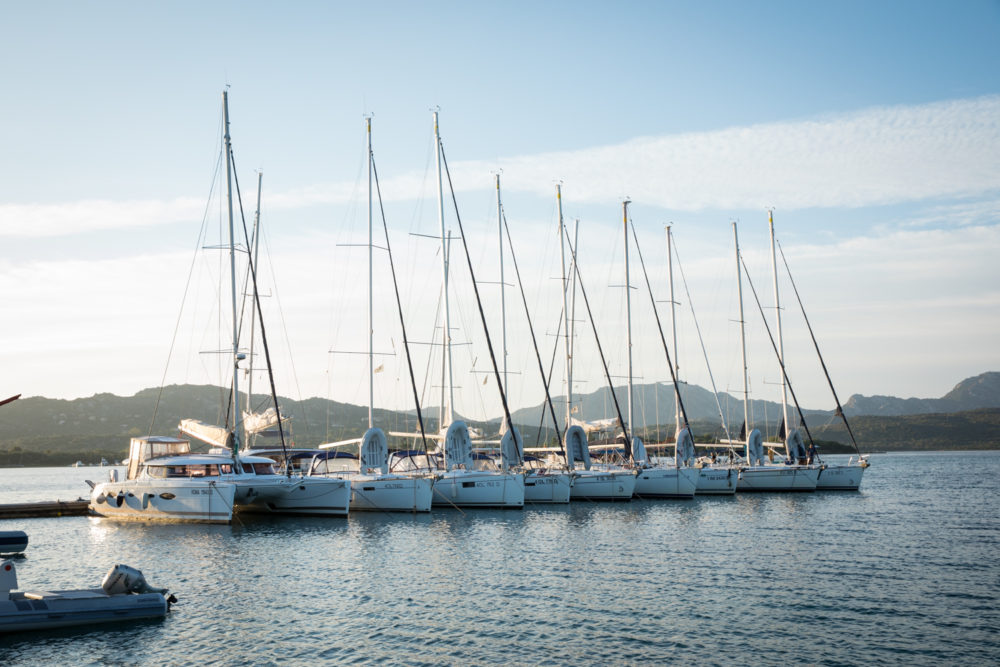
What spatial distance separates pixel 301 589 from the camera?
23.3 metres

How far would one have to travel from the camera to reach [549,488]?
161 feet

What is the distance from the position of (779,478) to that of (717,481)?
537 centimetres

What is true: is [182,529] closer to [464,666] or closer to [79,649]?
[79,649]

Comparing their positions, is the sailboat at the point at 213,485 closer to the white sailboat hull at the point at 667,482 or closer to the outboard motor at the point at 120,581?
the outboard motor at the point at 120,581

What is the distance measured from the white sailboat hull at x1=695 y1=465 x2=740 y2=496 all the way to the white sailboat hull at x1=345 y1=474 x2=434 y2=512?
929 inches

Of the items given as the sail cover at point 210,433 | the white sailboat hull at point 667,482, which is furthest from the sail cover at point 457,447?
the white sailboat hull at point 667,482

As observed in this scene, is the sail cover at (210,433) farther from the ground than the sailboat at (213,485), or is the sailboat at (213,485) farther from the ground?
the sail cover at (210,433)

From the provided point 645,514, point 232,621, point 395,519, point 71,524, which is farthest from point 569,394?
point 232,621

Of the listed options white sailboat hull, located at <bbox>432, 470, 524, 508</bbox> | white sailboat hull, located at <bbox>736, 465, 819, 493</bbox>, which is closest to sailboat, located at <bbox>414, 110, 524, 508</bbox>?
white sailboat hull, located at <bbox>432, 470, 524, 508</bbox>

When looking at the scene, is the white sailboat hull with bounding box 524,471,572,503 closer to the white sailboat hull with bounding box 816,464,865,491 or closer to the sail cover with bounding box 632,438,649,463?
the sail cover with bounding box 632,438,649,463

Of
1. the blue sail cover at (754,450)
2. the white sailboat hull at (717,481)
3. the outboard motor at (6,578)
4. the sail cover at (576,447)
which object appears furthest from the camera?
the blue sail cover at (754,450)

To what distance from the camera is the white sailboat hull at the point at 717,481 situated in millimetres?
57500

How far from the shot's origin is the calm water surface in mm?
16844

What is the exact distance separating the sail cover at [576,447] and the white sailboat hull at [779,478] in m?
15.1
